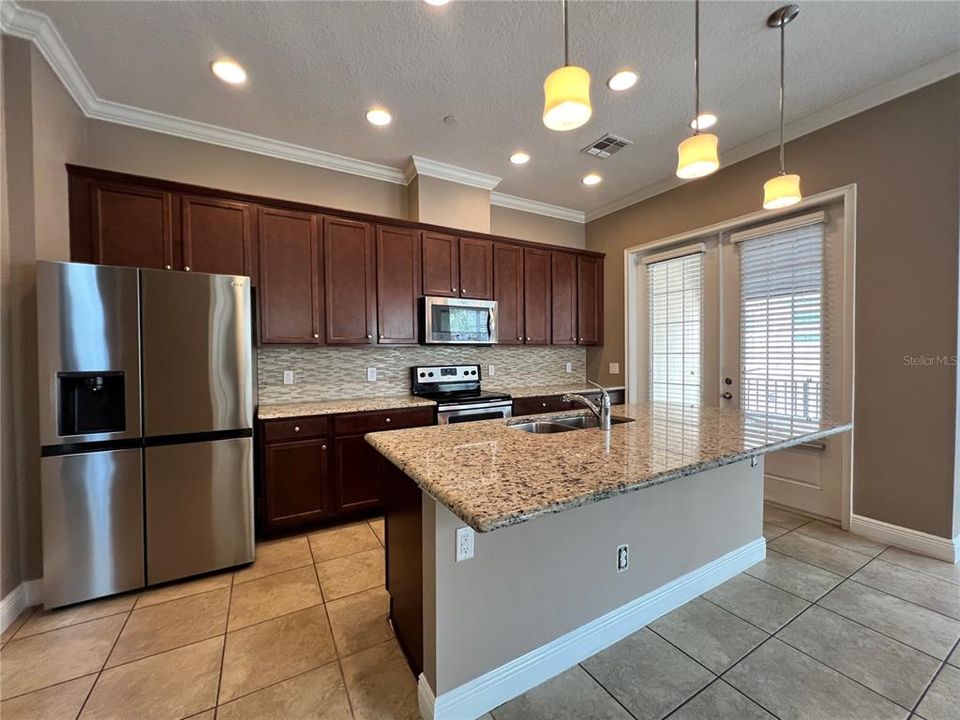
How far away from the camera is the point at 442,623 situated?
52.7 inches

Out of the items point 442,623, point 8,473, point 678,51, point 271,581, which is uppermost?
point 678,51

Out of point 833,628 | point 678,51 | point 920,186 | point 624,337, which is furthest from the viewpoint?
point 624,337

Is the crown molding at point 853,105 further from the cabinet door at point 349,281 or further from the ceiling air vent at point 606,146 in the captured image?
the cabinet door at point 349,281

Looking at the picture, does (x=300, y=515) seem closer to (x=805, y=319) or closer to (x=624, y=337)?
(x=624, y=337)

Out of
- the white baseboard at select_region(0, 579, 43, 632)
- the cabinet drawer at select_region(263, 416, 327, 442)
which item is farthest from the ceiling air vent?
the white baseboard at select_region(0, 579, 43, 632)

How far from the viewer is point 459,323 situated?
3732mm

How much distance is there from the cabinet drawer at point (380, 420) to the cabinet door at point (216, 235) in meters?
1.28

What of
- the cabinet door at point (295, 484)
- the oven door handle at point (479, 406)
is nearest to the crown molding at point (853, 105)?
the oven door handle at point (479, 406)

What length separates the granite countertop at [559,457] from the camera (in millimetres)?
1008

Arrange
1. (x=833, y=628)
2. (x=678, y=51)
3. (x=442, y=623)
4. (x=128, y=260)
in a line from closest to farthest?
1. (x=442, y=623)
2. (x=833, y=628)
3. (x=678, y=51)
4. (x=128, y=260)

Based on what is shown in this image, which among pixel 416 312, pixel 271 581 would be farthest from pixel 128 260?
pixel 271 581

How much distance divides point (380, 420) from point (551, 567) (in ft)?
6.18

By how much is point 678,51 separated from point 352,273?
8.72 feet

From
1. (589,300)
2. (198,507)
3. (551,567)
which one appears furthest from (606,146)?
(198,507)
